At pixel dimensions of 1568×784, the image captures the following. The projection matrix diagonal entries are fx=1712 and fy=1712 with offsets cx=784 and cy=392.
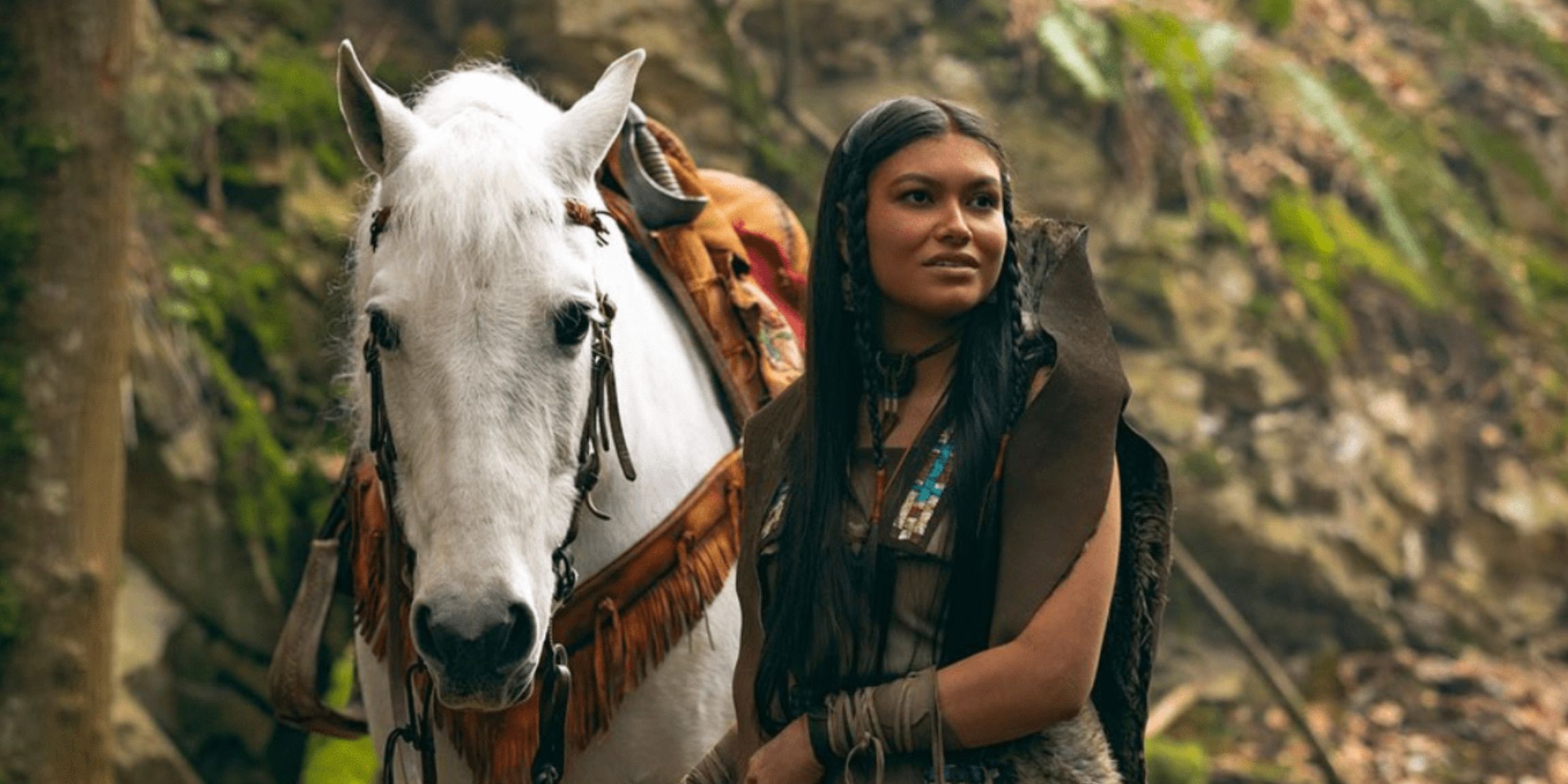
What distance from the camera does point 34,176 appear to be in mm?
5430

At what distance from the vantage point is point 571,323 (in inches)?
108

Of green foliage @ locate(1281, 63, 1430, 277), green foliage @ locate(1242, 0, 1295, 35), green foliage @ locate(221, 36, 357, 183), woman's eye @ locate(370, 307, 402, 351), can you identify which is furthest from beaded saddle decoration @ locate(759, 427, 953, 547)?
green foliage @ locate(1242, 0, 1295, 35)

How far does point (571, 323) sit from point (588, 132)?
41cm

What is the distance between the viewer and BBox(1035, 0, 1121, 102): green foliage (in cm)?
803

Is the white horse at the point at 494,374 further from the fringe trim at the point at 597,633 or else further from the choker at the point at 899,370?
the choker at the point at 899,370

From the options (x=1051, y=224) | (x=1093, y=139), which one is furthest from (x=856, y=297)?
(x=1093, y=139)

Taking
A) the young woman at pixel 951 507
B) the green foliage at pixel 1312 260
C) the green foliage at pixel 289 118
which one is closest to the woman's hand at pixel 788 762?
the young woman at pixel 951 507

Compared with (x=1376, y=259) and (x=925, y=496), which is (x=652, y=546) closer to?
(x=925, y=496)

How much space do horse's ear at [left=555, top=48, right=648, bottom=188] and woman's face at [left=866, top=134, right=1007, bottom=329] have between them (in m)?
0.79

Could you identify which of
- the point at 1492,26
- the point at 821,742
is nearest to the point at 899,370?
the point at 821,742

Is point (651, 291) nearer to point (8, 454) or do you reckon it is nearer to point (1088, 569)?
point (1088, 569)

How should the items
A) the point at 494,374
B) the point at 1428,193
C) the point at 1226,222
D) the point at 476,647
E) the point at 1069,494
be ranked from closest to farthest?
the point at 1069,494 → the point at 476,647 → the point at 494,374 → the point at 1226,222 → the point at 1428,193

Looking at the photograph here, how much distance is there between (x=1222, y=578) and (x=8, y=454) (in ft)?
18.2

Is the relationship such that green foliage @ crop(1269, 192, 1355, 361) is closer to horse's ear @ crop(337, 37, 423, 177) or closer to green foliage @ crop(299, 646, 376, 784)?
green foliage @ crop(299, 646, 376, 784)
